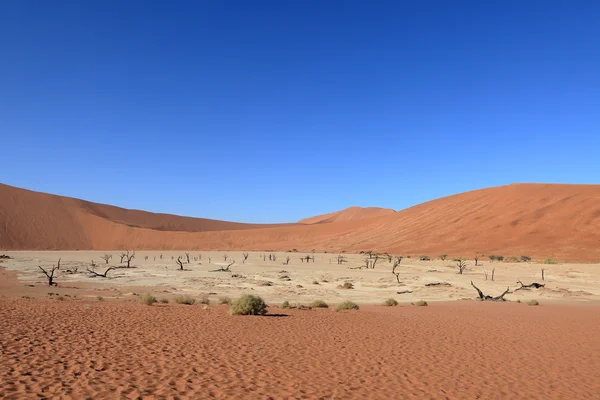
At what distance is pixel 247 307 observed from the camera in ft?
55.2

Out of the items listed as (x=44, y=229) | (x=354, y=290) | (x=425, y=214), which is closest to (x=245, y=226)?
(x=44, y=229)

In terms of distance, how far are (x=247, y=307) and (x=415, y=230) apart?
67976 millimetres

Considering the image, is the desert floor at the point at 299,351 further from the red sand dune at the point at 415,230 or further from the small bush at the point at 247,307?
the red sand dune at the point at 415,230

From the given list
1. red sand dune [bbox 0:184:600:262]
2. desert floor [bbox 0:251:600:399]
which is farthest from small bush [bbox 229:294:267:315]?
red sand dune [bbox 0:184:600:262]

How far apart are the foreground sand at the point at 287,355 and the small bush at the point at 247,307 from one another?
55 cm

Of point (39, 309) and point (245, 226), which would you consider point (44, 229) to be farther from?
point (39, 309)

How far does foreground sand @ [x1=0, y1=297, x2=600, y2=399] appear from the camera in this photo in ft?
26.0

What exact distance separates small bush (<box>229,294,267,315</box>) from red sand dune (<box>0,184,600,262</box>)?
43.4 metres

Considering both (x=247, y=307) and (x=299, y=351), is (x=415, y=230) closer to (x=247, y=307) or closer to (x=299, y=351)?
(x=247, y=307)

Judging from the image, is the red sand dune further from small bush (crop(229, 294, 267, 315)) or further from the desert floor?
small bush (crop(229, 294, 267, 315))

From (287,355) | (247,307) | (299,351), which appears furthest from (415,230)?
(287,355)

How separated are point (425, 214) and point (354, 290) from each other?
216 ft

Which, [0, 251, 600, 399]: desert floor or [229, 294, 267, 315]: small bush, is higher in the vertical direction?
[229, 294, 267, 315]: small bush

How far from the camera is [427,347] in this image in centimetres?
1207
